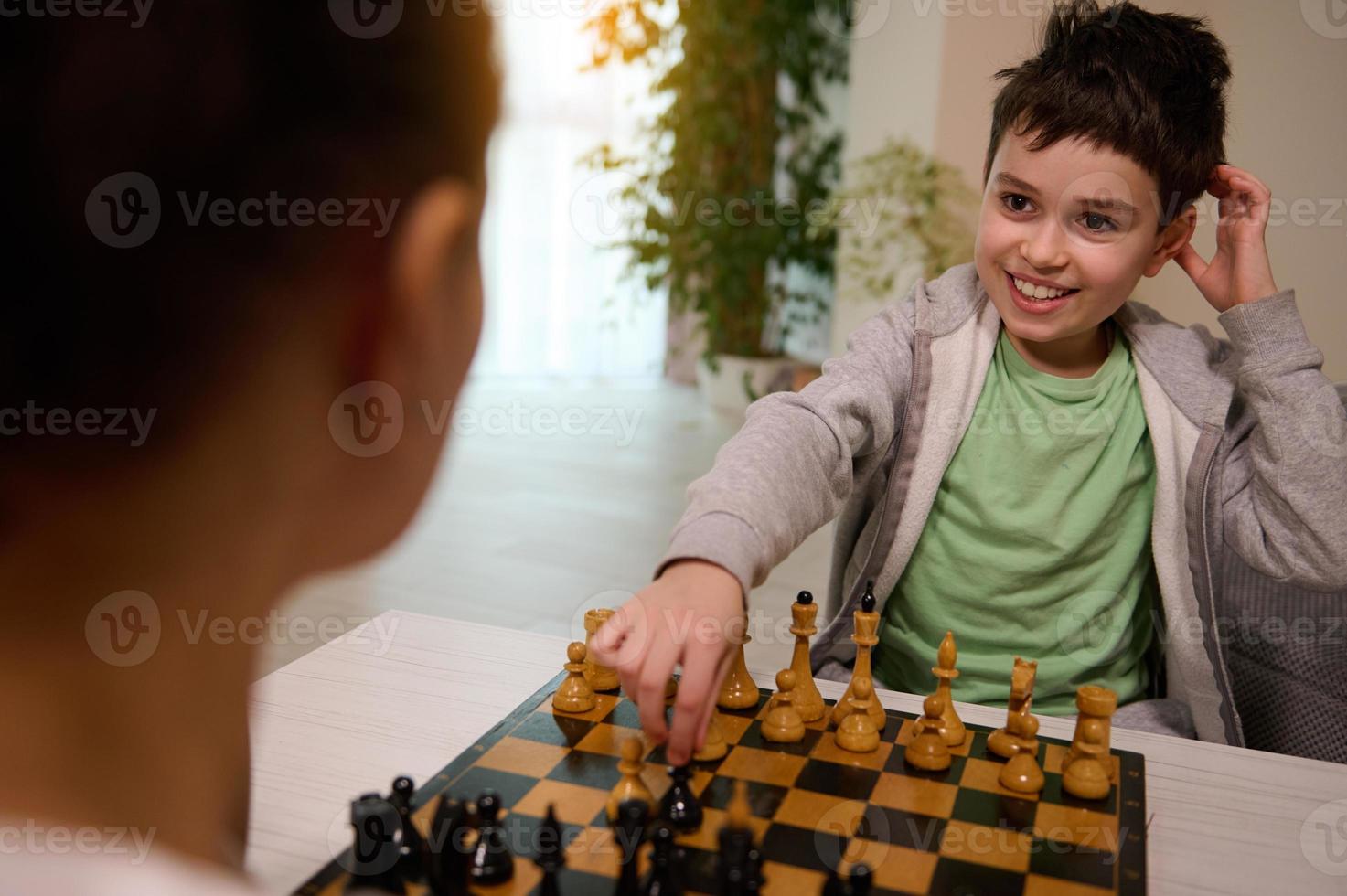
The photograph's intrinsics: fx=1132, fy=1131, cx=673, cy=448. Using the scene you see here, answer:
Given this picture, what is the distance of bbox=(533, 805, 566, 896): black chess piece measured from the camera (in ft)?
2.69

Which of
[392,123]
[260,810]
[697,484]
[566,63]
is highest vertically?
[566,63]

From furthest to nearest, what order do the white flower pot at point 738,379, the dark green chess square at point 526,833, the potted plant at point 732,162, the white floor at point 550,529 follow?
the white flower pot at point 738,379 → the potted plant at point 732,162 → the white floor at point 550,529 → the dark green chess square at point 526,833

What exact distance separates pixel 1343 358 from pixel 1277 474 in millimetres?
2238

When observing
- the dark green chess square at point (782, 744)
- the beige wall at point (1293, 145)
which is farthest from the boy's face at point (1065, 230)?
the beige wall at point (1293, 145)

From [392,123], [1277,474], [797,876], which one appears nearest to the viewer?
[392,123]

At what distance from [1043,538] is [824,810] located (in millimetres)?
716

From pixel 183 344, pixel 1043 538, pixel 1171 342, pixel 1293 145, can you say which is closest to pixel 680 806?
pixel 183 344

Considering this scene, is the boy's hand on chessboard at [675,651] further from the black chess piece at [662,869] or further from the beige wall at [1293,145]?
the beige wall at [1293,145]

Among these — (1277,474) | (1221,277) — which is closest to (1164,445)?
(1277,474)

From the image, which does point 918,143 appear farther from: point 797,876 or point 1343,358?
point 797,876

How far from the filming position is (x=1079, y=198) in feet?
4.81

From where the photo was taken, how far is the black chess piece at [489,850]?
843mm

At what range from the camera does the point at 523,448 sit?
209 inches

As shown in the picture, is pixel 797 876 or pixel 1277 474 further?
pixel 1277 474
